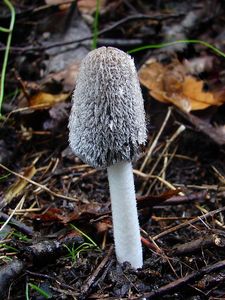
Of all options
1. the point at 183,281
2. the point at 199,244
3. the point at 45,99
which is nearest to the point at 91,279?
the point at 183,281

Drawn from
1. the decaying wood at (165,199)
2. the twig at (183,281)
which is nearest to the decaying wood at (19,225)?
the decaying wood at (165,199)

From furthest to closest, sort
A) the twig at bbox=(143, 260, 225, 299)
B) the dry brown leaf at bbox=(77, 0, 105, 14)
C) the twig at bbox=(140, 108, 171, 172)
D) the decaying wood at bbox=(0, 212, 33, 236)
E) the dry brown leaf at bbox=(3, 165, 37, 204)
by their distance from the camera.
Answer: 1. the dry brown leaf at bbox=(77, 0, 105, 14)
2. the twig at bbox=(140, 108, 171, 172)
3. the dry brown leaf at bbox=(3, 165, 37, 204)
4. the decaying wood at bbox=(0, 212, 33, 236)
5. the twig at bbox=(143, 260, 225, 299)

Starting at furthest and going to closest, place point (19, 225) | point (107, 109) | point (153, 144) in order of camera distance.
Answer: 1. point (153, 144)
2. point (19, 225)
3. point (107, 109)

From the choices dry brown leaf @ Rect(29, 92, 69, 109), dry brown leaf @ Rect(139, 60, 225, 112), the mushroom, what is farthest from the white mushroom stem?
dry brown leaf @ Rect(29, 92, 69, 109)

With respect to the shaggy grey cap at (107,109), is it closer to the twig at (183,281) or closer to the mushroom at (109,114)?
the mushroom at (109,114)

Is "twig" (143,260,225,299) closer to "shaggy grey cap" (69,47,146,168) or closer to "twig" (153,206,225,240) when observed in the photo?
"twig" (153,206,225,240)

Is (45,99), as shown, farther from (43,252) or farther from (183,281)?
(183,281)
